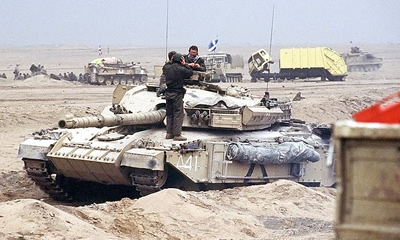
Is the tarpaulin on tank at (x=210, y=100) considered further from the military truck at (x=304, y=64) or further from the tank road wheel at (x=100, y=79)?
the military truck at (x=304, y=64)

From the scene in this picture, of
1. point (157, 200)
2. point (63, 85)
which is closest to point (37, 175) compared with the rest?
point (157, 200)

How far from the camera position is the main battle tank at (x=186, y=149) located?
1146 centimetres

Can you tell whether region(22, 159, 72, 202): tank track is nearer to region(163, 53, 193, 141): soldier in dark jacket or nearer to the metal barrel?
the metal barrel

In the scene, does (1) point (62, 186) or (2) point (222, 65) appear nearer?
(1) point (62, 186)

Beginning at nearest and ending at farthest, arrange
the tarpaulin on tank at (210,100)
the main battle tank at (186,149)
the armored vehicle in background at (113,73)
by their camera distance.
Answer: the main battle tank at (186,149) → the tarpaulin on tank at (210,100) → the armored vehicle in background at (113,73)

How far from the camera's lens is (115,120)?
11.1 meters

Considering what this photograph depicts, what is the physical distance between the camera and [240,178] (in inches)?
482

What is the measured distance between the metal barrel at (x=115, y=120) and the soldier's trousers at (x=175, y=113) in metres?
0.38

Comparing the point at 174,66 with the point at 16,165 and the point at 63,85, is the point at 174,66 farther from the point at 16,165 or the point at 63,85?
the point at 63,85

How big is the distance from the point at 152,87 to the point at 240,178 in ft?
7.62

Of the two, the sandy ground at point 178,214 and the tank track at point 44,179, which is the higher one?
the sandy ground at point 178,214

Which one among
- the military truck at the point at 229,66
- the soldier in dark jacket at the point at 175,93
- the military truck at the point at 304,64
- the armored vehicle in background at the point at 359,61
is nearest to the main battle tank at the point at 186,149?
the soldier in dark jacket at the point at 175,93

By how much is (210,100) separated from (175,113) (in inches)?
33.3

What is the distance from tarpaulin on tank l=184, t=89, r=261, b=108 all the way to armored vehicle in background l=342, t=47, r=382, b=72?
4046cm
